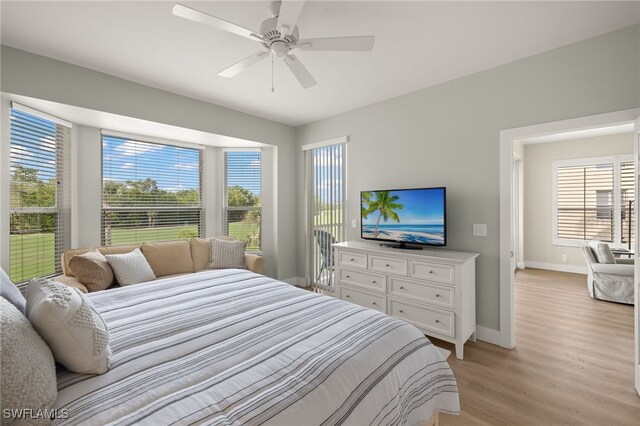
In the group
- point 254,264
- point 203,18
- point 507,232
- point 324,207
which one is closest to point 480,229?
point 507,232

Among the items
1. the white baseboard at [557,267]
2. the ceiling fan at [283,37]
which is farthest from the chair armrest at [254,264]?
the white baseboard at [557,267]

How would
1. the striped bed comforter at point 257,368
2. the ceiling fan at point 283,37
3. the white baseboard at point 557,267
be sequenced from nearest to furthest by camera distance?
the striped bed comforter at point 257,368 < the ceiling fan at point 283,37 < the white baseboard at point 557,267

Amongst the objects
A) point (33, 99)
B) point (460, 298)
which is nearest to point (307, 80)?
point (460, 298)

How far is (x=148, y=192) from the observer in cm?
394

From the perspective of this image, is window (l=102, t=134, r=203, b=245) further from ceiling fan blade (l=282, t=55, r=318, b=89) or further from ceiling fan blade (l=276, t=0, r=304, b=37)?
ceiling fan blade (l=276, t=0, r=304, b=37)

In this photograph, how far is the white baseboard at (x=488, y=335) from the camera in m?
2.81

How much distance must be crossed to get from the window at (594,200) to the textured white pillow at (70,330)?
22.9 ft

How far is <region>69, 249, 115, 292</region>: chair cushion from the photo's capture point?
2.73 meters

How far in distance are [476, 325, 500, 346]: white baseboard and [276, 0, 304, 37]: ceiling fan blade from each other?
3134 mm

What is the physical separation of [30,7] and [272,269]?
3775mm

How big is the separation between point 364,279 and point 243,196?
97.8 inches

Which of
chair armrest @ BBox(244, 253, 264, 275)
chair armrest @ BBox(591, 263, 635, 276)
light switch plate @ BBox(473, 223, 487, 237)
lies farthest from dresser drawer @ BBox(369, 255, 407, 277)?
chair armrest @ BBox(591, 263, 635, 276)

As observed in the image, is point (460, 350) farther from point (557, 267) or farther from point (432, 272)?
point (557, 267)

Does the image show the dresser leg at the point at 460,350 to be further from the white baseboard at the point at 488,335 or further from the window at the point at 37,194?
the window at the point at 37,194
